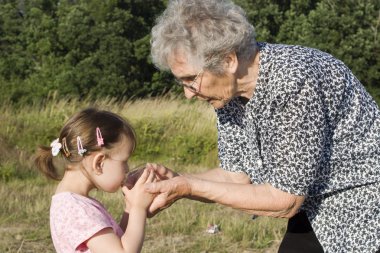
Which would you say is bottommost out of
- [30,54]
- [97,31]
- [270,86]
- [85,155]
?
[30,54]

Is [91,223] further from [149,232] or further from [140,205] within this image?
[149,232]

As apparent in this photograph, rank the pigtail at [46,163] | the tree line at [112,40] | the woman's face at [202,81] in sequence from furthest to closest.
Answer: the tree line at [112,40] < the pigtail at [46,163] < the woman's face at [202,81]

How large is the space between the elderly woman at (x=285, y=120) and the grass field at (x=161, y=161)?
2900 millimetres

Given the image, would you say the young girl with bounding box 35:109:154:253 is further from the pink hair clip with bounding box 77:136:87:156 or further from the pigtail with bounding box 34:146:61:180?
the pigtail with bounding box 34:146:61:180

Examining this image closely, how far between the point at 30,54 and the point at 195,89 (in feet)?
67.4

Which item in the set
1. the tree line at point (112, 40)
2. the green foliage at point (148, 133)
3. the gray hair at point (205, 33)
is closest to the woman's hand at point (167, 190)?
the gray hair at point (205, 33)

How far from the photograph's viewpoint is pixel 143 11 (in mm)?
22703

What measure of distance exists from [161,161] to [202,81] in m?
7.70

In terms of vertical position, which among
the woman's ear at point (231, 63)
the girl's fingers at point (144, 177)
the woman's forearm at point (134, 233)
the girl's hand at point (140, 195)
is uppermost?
the woman's ear at point (231, 63)

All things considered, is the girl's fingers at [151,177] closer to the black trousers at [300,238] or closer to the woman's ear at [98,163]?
the woman's ear at [98,163]

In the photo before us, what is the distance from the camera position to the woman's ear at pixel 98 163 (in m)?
2.91

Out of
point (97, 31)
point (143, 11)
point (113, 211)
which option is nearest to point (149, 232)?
point (113, 211)

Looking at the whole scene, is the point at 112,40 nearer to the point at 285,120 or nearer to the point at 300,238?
the point at 300,238

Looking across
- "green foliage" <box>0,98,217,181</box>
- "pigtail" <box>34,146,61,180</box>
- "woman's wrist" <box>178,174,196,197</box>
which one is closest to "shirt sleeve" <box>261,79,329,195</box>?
"woman's wrist" <box>178,174,196,197</box>
